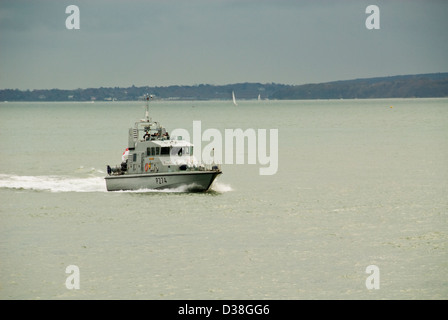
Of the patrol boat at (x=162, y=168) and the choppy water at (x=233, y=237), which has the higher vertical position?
Result: the patrol boat at (x=162, y=168)

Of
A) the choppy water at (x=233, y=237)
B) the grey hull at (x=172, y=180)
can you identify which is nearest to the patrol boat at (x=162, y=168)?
the grey hull at (x=172, y=180)

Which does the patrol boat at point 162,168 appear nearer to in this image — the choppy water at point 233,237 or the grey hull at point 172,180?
the grey hull at point 172,180

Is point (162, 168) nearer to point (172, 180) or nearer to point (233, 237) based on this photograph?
point (172, 180)

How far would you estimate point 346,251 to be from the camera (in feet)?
112

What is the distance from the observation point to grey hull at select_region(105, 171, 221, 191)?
50.1m

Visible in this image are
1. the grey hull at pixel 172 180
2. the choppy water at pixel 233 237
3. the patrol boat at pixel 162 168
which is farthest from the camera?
the patrol boat at pixel 162 168

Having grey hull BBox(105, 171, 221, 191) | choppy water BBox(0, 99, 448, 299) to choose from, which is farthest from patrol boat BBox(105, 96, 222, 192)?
choppy water BBox(0, 99, 448, 299)

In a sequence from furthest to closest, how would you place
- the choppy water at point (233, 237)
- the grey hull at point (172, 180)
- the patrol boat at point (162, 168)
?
the patrol boat at point (162, 168), the grey hull at point (172, 180), the choppy water at point (233, 237)

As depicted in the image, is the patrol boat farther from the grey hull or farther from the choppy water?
the choppy water

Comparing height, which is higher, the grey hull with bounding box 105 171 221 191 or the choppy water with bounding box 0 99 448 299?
the grey hull with bounding box 105 171 221 191

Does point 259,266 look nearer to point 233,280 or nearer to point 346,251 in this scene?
point 233,280

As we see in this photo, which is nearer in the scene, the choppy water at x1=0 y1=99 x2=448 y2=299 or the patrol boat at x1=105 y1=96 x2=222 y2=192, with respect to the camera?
the choppy water at x1=0 y1=99 x2=448 y2=299

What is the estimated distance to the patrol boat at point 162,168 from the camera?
165 feet

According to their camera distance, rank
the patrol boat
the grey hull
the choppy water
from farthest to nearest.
Result: the patrol boat → the grey hull → the choppy water
